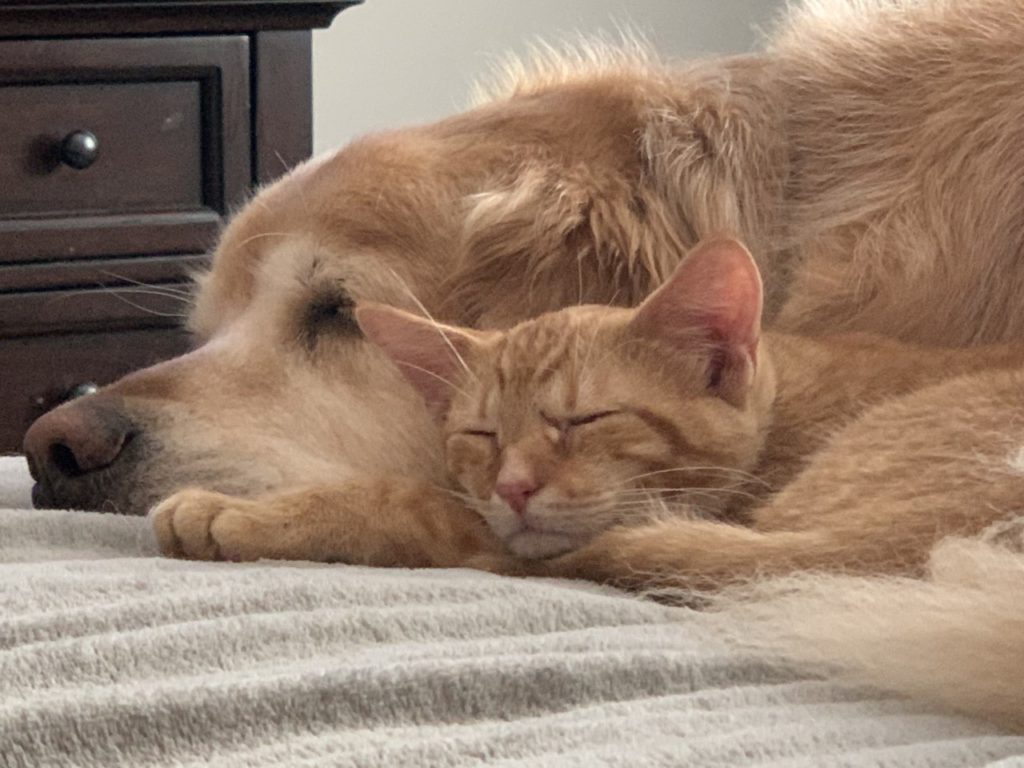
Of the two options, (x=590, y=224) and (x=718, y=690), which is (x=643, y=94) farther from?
(x=718, y=690)

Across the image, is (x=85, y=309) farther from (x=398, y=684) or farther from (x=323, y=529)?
(x=398, y=684)

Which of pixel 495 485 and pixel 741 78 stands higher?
pixel 741 78

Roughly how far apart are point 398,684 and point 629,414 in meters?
0.44

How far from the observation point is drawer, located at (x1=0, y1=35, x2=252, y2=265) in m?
2.02

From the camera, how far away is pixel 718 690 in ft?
2.48

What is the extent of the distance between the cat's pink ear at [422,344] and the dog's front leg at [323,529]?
15 cm

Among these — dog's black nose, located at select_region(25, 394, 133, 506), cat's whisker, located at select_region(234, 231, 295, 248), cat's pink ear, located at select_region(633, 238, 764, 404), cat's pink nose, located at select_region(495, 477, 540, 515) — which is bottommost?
dog's black nose, located at select_region(25, 394, 133, 506)

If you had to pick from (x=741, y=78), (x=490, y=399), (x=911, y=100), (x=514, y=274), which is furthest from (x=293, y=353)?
(x=911, y=100)

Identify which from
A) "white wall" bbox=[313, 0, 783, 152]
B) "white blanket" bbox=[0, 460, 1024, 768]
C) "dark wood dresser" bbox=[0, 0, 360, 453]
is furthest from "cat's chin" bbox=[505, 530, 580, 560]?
"white wall" bbox=[313, 0, 783, 152]

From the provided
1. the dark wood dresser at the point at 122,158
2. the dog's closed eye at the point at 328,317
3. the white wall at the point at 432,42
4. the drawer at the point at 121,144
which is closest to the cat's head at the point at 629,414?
the dog's closed eye at the point at 328,317

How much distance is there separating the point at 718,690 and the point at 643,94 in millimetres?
857

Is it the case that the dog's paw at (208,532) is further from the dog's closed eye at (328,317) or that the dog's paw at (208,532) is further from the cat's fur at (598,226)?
the dog's closed eye at (328,317)

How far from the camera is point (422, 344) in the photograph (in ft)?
4.07

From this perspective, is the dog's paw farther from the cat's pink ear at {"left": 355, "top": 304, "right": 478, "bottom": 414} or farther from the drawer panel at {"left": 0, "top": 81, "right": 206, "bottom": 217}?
the drawer panel at {"left": 0, "top": 81, "right": 206, "bottom": 217}
